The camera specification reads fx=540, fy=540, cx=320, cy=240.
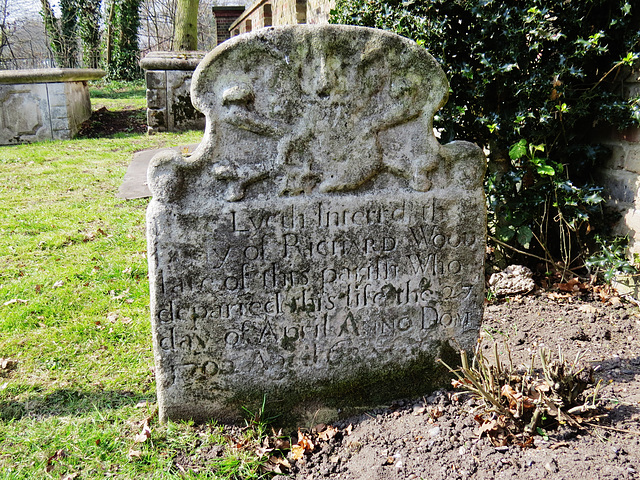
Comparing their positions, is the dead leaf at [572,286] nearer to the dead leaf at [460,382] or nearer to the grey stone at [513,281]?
the grey stone at [513,281]

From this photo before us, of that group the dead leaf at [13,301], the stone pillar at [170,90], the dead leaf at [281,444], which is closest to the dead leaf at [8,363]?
the dead leaf at [13,301]

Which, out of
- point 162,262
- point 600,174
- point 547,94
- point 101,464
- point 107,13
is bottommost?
point 101,464

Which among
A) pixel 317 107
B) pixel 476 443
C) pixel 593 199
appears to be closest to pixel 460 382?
pixel 476 443

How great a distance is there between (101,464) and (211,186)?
131 centimetres

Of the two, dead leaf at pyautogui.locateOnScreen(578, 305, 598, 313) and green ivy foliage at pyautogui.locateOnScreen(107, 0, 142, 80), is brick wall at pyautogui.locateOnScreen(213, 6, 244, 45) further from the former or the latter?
dead leaf at pyautogui.locateOnScreen(578, 305, 598, 313)

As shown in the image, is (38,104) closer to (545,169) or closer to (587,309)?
(545,169)

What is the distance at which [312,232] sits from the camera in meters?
2.49

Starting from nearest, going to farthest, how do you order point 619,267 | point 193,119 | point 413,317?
point 413,317 → point 619,267 → point 193,119

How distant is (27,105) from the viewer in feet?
30.4

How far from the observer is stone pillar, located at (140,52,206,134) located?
938cm

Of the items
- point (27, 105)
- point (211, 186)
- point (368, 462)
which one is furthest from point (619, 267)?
point (27, 105)

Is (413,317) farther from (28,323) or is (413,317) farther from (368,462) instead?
(28,323)

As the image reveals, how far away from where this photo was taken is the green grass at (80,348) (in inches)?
94.5

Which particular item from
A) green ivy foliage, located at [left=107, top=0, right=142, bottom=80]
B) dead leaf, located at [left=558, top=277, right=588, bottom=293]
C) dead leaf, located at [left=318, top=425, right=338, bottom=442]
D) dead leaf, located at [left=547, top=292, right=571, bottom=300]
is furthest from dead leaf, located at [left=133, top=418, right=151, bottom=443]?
green ivy foliage, located at [left=107, top=0, right=142, bottom=80]
